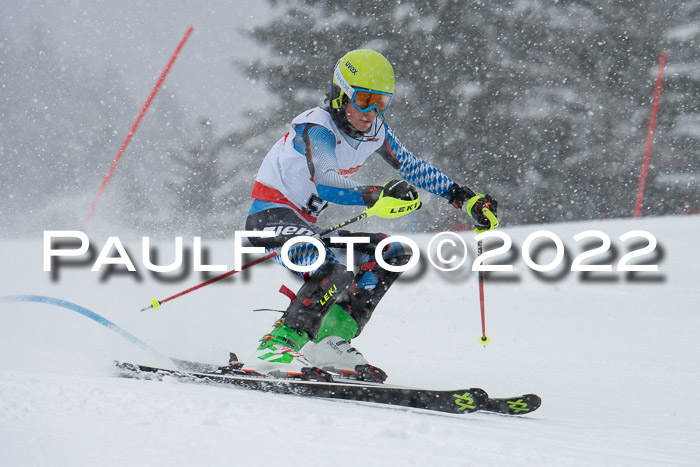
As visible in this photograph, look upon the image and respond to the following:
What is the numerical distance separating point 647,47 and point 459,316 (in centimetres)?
1282

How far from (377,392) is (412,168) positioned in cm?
164

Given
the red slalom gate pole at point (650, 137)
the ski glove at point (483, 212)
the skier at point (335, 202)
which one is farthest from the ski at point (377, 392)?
the red slalom gate pole at point (650, 137)

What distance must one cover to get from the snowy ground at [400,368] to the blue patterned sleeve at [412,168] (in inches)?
47.5

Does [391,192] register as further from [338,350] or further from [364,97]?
[338,350]

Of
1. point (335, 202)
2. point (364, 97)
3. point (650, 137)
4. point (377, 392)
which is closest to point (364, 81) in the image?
point (364, 97)

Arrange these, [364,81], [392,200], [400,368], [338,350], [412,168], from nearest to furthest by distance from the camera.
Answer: [392,200] < [364,81] < [338,350] < [412,168] < [400,368]

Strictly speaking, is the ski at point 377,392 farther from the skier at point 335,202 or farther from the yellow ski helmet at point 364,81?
the yellow ski helmet at point 364,81

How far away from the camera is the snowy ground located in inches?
72.5

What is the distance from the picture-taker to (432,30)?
16.1m

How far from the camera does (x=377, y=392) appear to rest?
10.1ft

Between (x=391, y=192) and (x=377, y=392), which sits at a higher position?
(x=391, y=192)

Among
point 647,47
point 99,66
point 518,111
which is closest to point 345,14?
point 518,111

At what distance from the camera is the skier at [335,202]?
11.4ft

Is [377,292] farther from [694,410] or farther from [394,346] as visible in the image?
[694,410]
